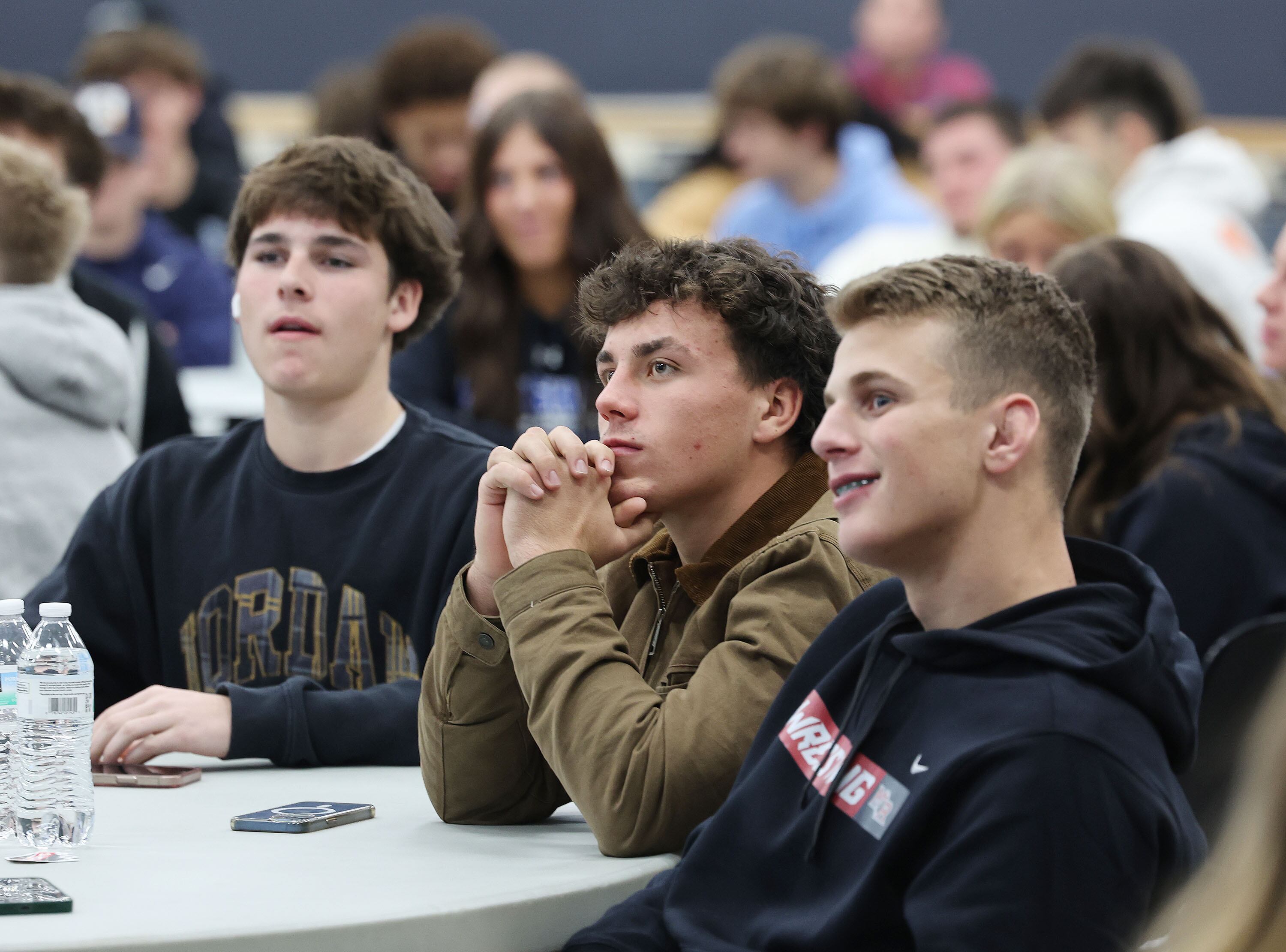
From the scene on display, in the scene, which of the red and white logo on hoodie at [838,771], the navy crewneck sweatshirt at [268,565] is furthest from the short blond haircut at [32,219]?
the red and white logo on hoodie at [838,771]

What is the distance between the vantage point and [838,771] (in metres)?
1.41

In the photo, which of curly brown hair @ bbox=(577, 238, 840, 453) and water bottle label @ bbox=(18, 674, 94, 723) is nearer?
water bottle label @ bbox=(18, 674, 94, 723)

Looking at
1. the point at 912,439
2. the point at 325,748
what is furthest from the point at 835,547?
the point at 325,748

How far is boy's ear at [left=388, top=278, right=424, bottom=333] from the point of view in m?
2.48

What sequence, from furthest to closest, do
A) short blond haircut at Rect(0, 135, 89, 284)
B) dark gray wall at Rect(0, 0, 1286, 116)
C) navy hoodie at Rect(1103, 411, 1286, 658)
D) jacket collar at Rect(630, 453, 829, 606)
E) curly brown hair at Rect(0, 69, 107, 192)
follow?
dark gray wall at Rect(0, 0, 1286, 116) → curly brown hair at Rect(0, 69, 107, 192) → short blond haircut at Rect(0, 135, 89, 284) → navy hoodie at Rect(1103, 411, 1286, 658) → jacket collar at Rect(630, 453, 829, 606)

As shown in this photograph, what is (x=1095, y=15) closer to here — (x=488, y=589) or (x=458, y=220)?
(x=458, y=220)

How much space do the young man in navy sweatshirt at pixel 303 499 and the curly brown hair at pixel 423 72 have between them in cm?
287

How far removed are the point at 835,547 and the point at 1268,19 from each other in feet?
26.5

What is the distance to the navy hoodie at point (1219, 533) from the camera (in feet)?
8.87

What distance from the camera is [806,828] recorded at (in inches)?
56.8

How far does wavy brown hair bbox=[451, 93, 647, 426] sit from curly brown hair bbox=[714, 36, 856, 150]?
1679 millimetres

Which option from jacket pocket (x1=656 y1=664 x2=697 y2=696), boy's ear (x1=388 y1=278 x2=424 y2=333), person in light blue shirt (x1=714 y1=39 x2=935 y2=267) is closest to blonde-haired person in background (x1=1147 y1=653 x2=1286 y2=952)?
jacket pocket (x1=656 y1=664 x2=697 y2=696)

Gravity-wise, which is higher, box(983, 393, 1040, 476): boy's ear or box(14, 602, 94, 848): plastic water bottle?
box(983, 393, 1040, 476): boy's ear

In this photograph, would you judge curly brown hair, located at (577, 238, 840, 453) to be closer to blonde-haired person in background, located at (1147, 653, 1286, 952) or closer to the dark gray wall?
blonde-haired person in background, located at (1147, 653, 1286, 952)
